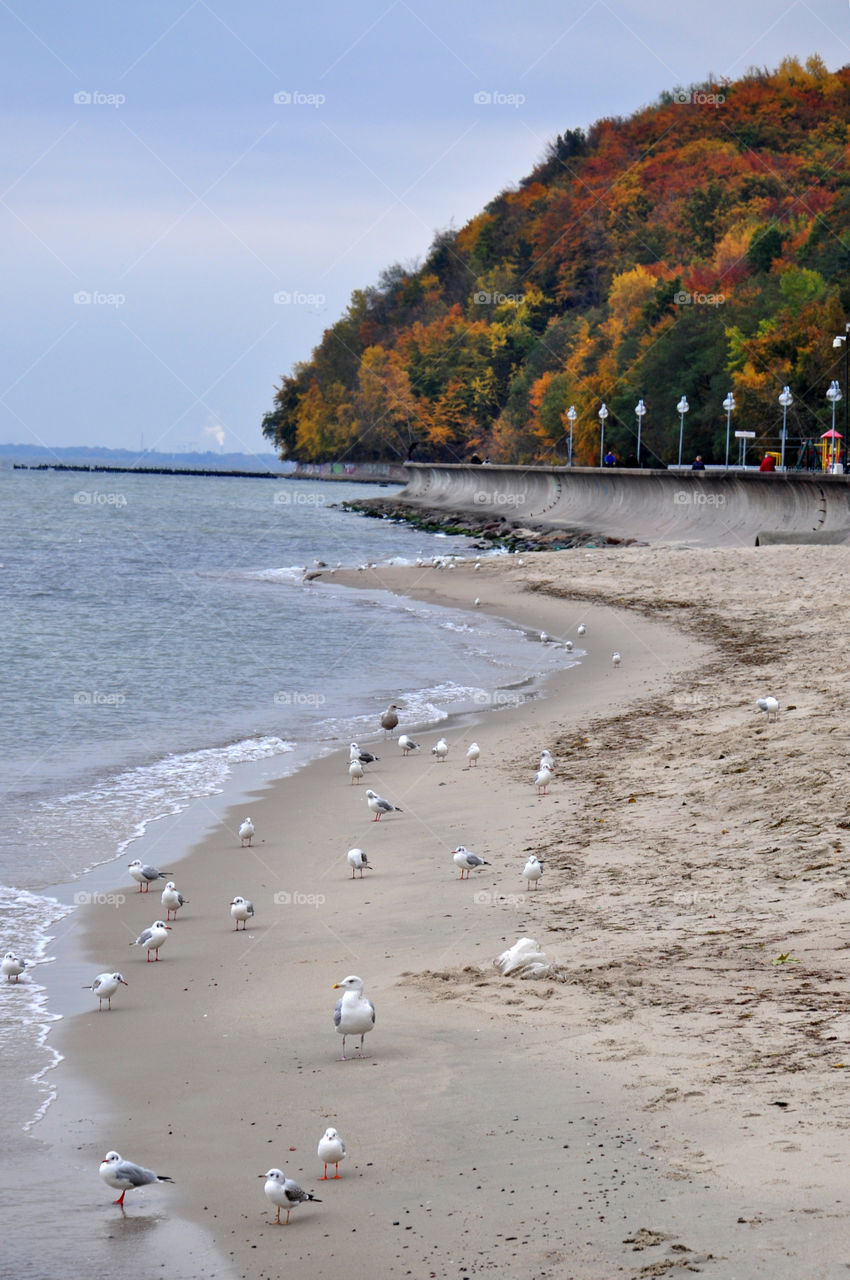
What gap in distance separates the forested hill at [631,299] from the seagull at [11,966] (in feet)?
180

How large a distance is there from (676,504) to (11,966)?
140ft

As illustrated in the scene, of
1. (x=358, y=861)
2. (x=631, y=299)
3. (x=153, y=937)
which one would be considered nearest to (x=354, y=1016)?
(x=153, y=937)

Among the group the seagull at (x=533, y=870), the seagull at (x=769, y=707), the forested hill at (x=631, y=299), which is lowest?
the seagull at (x=533, y=870)

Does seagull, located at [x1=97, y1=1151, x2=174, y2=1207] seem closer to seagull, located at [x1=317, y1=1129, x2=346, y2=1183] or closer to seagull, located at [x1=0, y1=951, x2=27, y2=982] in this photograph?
seagull, located at [x1=317, y1=1129, x2=346, y2=1183]

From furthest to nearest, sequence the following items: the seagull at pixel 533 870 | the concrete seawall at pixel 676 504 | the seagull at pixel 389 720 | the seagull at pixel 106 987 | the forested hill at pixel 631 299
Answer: the forested hill at pixel 631 299 < the concrete seawall at pixel 676 504 < the seagull at pixel 389 720 < the seagull at pixel 533 870 < the seagull at pixel 106 987

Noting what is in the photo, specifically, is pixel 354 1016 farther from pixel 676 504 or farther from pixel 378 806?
pixel 676 504

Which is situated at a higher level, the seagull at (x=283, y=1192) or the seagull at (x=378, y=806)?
the seagull at (x=283, y=1192)

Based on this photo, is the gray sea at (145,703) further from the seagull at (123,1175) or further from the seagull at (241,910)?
the seagull at (241,910)

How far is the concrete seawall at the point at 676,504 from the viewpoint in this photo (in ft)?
128

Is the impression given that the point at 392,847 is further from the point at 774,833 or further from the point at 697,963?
the point at 697,963

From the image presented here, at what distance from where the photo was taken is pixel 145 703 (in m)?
21.0

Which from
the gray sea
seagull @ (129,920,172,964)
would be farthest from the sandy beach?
the gray sea

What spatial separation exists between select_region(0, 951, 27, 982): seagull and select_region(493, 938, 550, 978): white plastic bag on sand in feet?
10.4

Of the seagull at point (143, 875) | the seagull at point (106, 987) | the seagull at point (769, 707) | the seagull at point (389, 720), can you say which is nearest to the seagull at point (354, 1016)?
the seagull at point (106, 987)
